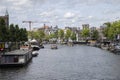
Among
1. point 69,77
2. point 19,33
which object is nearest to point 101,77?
point 69,77

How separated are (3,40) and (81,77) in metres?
64.5

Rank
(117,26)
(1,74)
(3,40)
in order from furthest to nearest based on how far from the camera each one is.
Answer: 1. (117,26)
2. (3,40)
3. (1,74)

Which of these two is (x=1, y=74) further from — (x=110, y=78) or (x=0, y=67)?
(x=110, y=78)

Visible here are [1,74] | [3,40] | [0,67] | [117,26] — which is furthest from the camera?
[117,26]

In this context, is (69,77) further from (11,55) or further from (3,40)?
(3,40)

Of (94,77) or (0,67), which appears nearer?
(94,77)

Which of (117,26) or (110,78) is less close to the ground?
(117,26)

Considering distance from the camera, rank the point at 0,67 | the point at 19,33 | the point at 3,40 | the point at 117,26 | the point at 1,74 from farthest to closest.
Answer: the point at 117,26
the point at 19,33
the point at 3,40
the point at 0,67
the point at 1,74

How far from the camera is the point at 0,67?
7344cm

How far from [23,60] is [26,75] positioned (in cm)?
1321

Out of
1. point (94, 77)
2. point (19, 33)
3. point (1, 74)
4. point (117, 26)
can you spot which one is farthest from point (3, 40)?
point (117, 26)

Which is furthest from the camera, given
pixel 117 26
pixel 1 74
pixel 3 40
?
pixel 117 26

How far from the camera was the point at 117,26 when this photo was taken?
184m

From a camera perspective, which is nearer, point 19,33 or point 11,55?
point 11,55
